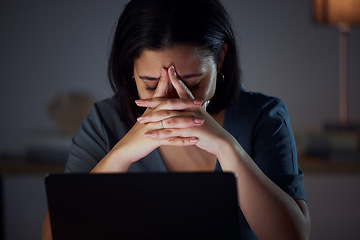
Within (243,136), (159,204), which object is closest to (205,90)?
(243,136)

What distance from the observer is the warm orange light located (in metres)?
2.05

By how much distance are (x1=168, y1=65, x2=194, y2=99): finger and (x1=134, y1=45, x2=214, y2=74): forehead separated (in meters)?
0.02

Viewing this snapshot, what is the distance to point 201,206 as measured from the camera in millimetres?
659

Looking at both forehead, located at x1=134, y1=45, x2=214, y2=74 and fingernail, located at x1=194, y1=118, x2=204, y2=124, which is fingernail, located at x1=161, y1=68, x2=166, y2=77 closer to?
forehead, located at x1=134, y1=45, x2=214, y2=74

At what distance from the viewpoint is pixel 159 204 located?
66 centimetres

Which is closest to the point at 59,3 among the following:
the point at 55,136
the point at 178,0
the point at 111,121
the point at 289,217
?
the point at 55,136

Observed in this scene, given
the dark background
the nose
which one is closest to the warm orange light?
the dark background

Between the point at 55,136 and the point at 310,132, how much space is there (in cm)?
128

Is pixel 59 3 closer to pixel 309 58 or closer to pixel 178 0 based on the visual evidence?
pixel 309 58

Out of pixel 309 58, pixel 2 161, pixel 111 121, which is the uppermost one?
pixel 309 58

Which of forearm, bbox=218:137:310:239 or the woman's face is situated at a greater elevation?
the woman's face

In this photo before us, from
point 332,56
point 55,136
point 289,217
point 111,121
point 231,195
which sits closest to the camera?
point 231,195

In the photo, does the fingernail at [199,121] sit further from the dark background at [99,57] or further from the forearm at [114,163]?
the dark background at [99,57]

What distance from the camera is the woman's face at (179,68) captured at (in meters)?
1.03
